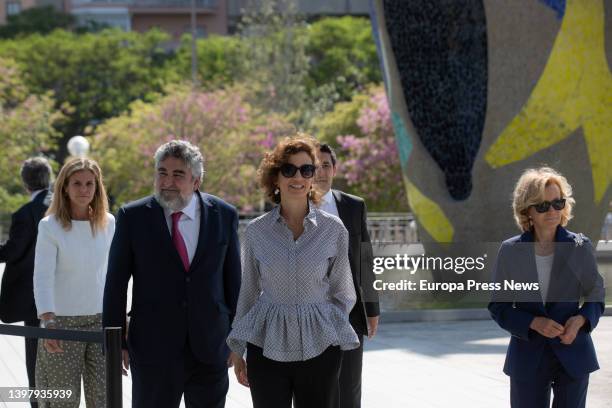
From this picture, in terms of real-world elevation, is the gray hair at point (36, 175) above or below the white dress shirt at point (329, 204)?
above

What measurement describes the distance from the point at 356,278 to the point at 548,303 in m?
1.19

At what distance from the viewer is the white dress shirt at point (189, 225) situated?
19.7ft

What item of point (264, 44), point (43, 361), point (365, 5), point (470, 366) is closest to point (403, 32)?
point (470, 366)

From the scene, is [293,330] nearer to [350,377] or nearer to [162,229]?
[162,229]

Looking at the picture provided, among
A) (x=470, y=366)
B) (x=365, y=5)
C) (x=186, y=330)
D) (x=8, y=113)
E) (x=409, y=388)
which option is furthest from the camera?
(x=365, y=5)

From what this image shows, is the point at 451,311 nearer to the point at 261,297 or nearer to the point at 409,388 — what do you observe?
the point at 409,388

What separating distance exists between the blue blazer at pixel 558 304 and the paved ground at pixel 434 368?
2666mm

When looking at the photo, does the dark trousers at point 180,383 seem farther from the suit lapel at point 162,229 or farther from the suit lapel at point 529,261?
the suit lapel at point 529,261

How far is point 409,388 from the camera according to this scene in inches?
387

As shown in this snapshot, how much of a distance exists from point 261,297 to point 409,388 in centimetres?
473

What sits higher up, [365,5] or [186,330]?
[365,5]

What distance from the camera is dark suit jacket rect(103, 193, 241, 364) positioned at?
231 inches

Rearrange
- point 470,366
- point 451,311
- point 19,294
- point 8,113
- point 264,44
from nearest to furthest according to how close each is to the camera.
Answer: point 19,294 < point 470,366 < point 451,311 < point 8,113 < point 264,44

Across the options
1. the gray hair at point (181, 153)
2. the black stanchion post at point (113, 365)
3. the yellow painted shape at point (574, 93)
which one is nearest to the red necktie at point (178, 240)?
→ the gray hair at point (181, 153)
